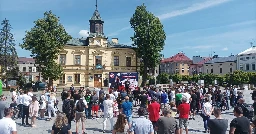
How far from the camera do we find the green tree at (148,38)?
49.2 meters

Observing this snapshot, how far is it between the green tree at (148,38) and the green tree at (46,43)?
13946 mm

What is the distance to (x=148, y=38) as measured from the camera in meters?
49.2

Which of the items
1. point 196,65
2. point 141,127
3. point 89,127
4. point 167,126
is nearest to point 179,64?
point 196,65

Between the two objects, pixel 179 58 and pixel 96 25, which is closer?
pixel 96 25

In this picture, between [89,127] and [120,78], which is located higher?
[120,78]

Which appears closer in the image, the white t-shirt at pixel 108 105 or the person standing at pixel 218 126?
the person standing at pixel 218 126

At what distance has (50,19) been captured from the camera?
44.1 metres

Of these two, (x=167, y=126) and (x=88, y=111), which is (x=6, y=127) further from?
(x=88, y=111)

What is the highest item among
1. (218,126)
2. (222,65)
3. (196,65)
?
(196,65)

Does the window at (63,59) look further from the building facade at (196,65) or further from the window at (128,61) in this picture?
the building facade at (196,65)

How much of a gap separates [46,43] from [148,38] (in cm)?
1773

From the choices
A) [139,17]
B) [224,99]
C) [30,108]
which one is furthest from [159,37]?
[30,108]

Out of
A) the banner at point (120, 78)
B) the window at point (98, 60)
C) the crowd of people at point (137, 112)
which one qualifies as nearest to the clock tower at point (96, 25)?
the window at point (98, 60)

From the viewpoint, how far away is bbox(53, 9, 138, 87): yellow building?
5231cm
